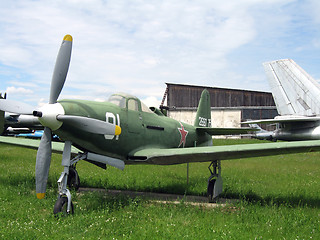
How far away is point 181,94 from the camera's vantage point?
4075 cm

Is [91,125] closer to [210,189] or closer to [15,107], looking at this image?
[15,107]

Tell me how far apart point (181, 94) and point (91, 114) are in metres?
35.3

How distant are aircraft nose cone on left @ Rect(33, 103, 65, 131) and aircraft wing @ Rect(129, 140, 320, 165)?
2218 millimetres

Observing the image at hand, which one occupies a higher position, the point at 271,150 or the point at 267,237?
the point at 271,150

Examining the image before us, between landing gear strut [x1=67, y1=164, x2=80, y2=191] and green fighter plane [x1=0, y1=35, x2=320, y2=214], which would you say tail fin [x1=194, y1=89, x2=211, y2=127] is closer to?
green fighter plane [x1=0, y1=35, x2=320, y2=214]

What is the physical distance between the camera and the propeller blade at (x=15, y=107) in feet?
19.1

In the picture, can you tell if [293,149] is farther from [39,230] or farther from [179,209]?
[39,230]

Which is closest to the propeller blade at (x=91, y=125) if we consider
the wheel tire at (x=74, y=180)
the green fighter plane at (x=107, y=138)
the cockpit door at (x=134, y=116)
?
the green fighter plane at (x=107, y=138)

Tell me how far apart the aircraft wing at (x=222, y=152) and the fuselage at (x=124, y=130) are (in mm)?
390

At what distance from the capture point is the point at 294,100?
17.7 metres

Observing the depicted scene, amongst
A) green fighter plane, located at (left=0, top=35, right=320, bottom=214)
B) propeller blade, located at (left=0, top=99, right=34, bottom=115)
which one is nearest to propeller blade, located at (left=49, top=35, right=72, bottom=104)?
green fighter plane, located at (left=0, top=35, right=320, bottom=214)

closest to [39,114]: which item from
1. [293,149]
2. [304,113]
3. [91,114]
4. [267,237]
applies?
[91,114]

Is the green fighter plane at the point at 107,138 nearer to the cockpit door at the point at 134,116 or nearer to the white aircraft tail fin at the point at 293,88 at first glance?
the cockpit door at the point at 134,116

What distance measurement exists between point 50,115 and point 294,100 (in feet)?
53.7
